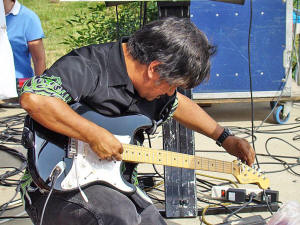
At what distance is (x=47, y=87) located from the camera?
2.04 m

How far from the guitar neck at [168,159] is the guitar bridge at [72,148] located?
23cm

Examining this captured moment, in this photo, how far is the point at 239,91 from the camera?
5.20m

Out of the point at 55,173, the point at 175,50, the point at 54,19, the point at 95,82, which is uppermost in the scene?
the point at 175,50

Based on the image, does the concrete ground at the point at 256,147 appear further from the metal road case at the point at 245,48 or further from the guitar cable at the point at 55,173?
the guitar cable at the point at 55,173

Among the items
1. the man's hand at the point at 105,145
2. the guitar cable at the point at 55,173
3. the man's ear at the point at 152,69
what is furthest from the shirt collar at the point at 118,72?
the guitar cable at the point at 55,173

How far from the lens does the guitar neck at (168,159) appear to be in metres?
2.24

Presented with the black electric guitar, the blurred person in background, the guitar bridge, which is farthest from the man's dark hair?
the blurred person in background

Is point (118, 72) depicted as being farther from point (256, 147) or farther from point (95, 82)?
point (256, 147)

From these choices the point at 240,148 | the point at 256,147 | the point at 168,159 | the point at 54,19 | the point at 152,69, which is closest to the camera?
the point at 152,69

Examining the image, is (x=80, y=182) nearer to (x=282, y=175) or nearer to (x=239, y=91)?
(x=282, y=175)

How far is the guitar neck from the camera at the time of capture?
2238 mm

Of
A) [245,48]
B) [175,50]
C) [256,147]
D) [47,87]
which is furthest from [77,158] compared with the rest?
[245,48]

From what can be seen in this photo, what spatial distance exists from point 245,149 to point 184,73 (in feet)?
2.16

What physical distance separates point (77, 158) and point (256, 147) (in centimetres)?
277
